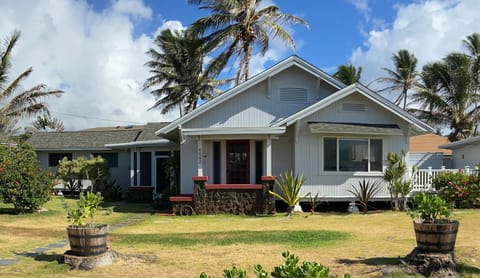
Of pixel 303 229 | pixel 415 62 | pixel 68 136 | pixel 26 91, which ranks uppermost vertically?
pixel 415 62

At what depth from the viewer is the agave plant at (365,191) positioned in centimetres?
1712

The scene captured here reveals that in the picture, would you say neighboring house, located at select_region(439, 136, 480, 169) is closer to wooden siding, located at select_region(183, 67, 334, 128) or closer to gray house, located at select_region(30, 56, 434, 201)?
gray house, located at select_region(30, 56, 434, 201)

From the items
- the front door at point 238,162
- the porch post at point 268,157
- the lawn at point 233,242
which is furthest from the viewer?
the front door at point 238,162

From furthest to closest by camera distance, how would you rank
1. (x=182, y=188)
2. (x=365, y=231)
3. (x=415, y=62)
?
(x=415, y=62) < (x=182, y=188) < (x=365, y=231)

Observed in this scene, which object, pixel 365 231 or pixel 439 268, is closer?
pixel 439 268

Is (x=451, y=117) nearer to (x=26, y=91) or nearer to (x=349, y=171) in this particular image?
(x=349, y=171)

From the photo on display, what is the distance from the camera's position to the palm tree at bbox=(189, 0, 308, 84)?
26.0m

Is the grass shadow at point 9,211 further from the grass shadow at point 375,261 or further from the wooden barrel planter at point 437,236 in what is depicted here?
the wooden barrel planter at point 437,236

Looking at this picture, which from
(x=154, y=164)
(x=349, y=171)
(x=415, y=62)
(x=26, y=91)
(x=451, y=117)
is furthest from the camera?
(x=415, y=62)

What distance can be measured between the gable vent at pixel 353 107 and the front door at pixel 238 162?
3.94m

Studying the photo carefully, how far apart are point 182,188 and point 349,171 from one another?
21.5 ft

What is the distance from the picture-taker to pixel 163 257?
29.1ft

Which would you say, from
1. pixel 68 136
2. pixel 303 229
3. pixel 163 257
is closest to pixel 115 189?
pixel 68 136

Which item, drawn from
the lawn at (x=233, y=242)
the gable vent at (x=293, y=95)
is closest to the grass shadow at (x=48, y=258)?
the lawn at (x=233, y=242)
